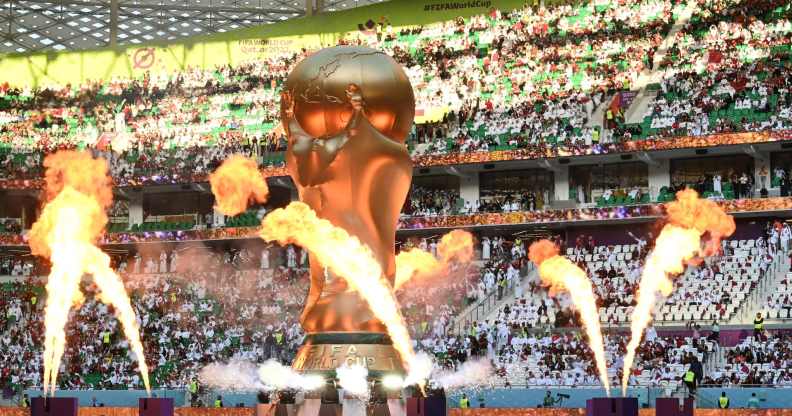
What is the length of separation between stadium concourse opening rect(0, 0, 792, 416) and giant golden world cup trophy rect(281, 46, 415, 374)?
1.3 inches

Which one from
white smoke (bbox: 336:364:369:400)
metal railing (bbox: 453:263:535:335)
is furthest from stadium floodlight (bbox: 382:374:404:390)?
metal railing (bbox: 453:263:535:335)

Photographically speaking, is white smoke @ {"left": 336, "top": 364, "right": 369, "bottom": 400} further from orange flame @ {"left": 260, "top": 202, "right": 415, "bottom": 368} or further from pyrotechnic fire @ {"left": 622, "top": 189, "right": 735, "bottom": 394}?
pyrotechnic fire @ {"left": 622, "top": 189, "right": 735, "bottom": 394}

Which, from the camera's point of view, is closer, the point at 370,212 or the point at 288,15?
the point at 370,212

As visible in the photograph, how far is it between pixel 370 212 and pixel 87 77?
162 ft

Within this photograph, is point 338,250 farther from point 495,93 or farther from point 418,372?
point 495,93

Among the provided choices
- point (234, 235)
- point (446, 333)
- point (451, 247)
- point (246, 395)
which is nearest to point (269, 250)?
point (234, 235)

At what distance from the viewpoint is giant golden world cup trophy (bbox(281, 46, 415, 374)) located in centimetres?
1772

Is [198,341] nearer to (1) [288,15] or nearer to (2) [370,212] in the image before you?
(2) [370,212]

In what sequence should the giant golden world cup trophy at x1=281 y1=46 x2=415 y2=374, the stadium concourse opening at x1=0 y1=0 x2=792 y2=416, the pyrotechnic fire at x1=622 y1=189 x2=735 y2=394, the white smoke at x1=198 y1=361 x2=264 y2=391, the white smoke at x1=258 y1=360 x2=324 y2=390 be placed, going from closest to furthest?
1. the white smoke at x1=258 y1=360 x2=324 y2=390
2. the giant golden world cup trophy at x1=281 y1=46 x2=415 y2=374
3. the stadium concourse opening at x1=0 y1=0 x2=792 y2=416
4. the white smoke at x1=198 y1=361 x2=264 y2=391
5. the pyrotechnic fire at x1=622 y1=189 x2=735 y2=394

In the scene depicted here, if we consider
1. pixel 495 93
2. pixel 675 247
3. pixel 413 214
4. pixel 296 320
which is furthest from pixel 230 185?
pixel 495 93

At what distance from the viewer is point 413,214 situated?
4766 cm

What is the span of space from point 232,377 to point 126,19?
4711 cm

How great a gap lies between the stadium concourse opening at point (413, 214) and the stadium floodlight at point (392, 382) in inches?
1.6

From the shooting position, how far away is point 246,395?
3475cm
